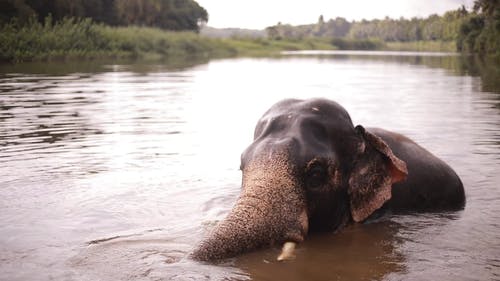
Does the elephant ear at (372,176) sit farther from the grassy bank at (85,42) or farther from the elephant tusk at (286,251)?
the grassy bank at (85,42)

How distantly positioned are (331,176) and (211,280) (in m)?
1.61

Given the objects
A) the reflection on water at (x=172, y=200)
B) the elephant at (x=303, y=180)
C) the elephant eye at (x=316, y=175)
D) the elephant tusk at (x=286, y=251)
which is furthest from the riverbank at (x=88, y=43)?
the elephant tusk at (x=286, y=251)

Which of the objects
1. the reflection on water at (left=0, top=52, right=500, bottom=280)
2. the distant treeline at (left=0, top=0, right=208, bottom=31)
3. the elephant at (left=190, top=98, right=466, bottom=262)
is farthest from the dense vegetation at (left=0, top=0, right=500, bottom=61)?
the elephant at (left=190, top=98, right=466, bottom=262)

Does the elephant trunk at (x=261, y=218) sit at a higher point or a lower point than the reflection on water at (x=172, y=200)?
higher

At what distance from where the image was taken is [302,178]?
213 inches

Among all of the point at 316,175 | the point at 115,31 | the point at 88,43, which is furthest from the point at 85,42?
the point at 316,175

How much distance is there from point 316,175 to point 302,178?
158mm

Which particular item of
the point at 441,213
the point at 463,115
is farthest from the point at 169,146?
the point at 463,115

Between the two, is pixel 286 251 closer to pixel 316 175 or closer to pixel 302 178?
pixel 302 178

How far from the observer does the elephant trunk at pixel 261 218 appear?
4828 mm

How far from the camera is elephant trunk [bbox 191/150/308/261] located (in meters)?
4.83

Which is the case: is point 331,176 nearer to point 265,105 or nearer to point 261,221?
point 261,221

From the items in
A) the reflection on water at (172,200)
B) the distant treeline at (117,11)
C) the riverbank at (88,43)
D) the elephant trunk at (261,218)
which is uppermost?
the distant treeline at (117,11)

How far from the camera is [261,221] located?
4.94 metres
